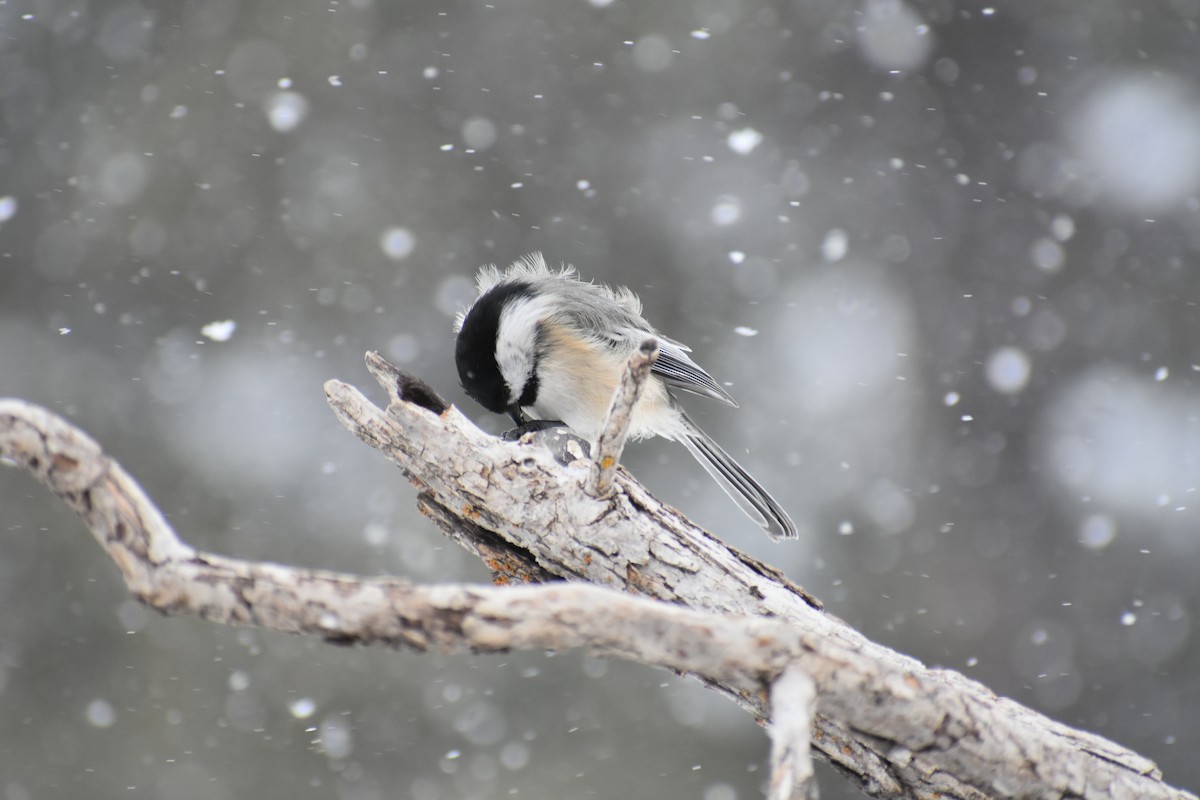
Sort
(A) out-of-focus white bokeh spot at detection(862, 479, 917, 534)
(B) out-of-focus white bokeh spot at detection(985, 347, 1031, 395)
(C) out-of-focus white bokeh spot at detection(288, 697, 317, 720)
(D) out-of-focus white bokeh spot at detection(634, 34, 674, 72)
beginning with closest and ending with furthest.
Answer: (B) out-of-focus white bokeh spot at detection(985, 347, 1031, 395)
(C) out-of-focus white bokeh spot at detection(288, 697, 317, 720)
(A) out-of-focus white bokeh spot at detection(862, 479, 917, 534)
(D) out-of-focus white bokeh spot at detection(634, 34, 674, 72)

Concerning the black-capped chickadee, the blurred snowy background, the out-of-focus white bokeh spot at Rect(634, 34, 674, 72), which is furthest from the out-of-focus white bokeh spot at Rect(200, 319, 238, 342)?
the out-of-focus white bokeh spot at Rect(634, 34, 674, 72)

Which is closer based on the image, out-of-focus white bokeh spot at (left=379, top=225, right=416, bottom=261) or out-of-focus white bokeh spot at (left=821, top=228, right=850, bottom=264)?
out-of-focus white bokeh spot at (left=379, top=225, right=416, bottom=261)

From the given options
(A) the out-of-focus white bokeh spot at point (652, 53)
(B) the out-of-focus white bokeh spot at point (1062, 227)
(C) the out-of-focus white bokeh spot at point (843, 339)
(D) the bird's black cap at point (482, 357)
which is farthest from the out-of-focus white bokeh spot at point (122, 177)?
(B) the out-of-focus white bokeh spot at point (1062, 227)

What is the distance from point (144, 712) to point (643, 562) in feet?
16.2

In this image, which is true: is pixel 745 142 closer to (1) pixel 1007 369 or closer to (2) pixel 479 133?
(2) pixel 479 133

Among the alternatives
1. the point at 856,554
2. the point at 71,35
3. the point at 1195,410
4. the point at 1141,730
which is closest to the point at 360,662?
the point at 856,554

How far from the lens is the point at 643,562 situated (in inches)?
80.0

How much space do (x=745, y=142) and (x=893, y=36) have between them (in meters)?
1.14

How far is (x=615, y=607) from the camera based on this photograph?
1.28 m

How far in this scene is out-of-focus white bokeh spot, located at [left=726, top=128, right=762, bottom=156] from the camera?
20.7 ft

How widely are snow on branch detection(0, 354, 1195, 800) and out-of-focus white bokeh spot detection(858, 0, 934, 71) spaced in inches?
194

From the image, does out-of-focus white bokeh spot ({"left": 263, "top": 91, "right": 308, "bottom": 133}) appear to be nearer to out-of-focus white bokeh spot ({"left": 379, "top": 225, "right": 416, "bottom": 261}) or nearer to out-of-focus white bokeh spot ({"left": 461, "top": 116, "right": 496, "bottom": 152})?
out-of-focus white bokeh spot ({"left": 379, "top": 225, "right": 416, "bottom": 261})

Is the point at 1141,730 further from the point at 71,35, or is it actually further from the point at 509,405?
the point at 71,35

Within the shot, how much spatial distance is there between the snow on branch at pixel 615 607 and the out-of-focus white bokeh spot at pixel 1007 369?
13.9 ft
